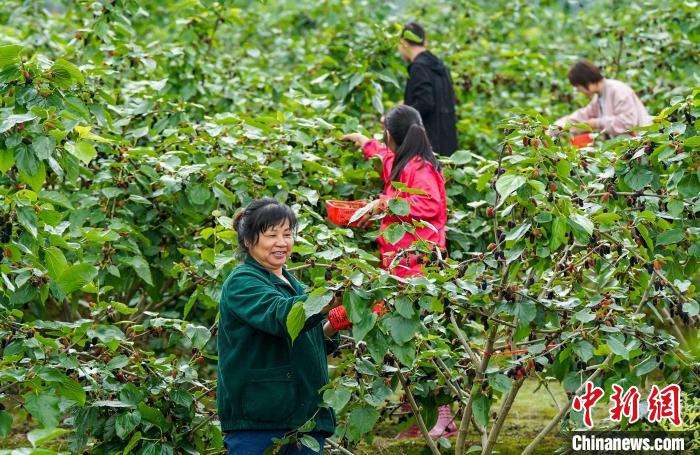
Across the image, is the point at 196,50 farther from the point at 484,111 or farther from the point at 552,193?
the point at 552,193

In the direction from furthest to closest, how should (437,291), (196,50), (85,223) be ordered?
1. (196,50)
2. (85,223)
3. (437,291)

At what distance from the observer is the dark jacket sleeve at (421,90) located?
21.4 feet

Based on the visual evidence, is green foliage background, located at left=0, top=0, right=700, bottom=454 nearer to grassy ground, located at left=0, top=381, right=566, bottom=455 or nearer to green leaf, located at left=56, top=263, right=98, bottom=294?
green leaf, located at left=56, top=263, right=98, bottom=294

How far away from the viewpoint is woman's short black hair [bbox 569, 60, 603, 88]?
6.78 m

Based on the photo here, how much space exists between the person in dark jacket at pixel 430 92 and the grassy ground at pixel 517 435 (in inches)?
60.6

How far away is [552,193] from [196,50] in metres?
3.72

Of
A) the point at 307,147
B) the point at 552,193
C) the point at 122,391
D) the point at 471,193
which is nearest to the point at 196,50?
the point at 307,147

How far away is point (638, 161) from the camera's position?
4.18m

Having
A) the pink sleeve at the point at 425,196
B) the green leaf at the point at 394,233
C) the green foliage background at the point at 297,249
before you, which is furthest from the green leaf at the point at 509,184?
the pink sleeve at the point at 425,196

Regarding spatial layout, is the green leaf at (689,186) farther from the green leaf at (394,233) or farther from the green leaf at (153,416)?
the green leaf at (153,416)

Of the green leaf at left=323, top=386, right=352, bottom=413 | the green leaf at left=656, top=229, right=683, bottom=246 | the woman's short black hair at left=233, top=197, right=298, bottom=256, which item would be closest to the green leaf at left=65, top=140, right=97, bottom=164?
the woman's short black hair at left=233, top=197, right=298, bottom=256

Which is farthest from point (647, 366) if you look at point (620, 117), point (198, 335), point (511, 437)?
point (620, 117)

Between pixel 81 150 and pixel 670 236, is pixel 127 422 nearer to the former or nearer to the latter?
pixel 81 150

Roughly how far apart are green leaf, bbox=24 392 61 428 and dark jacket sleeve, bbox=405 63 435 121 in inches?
136
